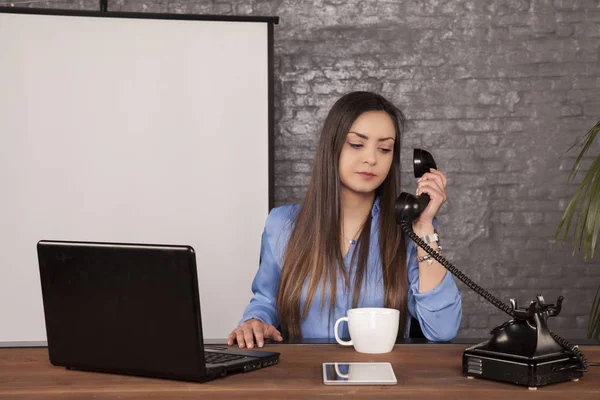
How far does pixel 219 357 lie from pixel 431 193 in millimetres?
705

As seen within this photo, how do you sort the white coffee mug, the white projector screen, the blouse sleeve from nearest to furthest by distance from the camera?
the white coffee mug < the blouse sleeve < the white projector screen

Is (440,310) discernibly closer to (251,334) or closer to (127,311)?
(251,334)

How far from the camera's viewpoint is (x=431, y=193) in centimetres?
176

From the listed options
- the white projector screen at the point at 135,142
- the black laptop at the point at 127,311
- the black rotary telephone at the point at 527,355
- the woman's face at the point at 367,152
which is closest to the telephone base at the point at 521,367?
the black rotary telephone at the point at 527,355

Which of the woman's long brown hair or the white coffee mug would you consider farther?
the woman's long brown hair

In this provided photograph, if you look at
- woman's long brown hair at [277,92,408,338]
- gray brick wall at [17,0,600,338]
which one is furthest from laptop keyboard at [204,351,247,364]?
gray brick wall at [17,0,600,338]

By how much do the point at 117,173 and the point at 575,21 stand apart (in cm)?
231

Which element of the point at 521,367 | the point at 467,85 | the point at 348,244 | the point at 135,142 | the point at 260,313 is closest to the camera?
the point at 521,367

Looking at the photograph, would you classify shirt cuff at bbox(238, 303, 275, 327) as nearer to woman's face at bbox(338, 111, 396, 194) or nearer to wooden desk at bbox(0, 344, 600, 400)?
woman's face at bbox(338, 111, 396, 194)

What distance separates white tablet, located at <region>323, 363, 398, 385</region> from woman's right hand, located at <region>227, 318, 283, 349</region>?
0.94 ft

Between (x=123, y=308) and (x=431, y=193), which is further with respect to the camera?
(x=431, y=193)

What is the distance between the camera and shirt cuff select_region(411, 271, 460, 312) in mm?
1739

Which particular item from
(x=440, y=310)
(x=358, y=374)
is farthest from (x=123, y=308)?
(x=440, y=310)

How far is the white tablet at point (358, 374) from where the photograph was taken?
3.78 ft
